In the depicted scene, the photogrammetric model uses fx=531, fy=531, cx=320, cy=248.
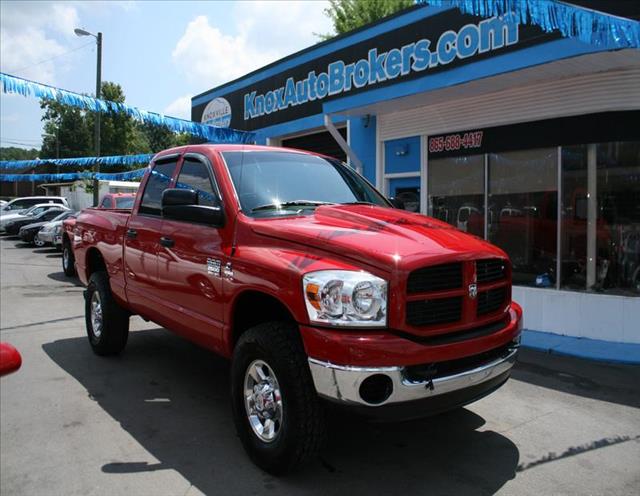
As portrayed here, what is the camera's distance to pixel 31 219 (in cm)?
2497

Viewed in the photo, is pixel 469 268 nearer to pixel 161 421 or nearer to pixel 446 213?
pixel 161 421

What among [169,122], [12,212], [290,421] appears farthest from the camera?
[12,212]

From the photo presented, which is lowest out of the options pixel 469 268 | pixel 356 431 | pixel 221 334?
pixel 356 431

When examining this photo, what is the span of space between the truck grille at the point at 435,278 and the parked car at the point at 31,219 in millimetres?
24273

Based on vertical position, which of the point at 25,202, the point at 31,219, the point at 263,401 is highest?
the point at 25,202

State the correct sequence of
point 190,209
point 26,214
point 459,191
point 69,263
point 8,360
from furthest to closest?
point 26,214 < point 69,263 < point 459,191 < point 190,209 < point 8,360

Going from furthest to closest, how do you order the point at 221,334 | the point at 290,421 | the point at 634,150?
1. the point at 634,150
2. the point at 221,334
3. the point at 290,421

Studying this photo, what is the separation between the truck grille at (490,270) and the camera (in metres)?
3.43

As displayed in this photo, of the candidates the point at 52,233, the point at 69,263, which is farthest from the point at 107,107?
the point at 52,233

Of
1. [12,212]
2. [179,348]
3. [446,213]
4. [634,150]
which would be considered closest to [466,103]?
[446,213]

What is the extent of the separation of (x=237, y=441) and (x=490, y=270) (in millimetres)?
2181

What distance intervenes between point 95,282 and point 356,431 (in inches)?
137

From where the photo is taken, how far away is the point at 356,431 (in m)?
4.09

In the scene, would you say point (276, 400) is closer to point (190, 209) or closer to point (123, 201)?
point (190, 209)
